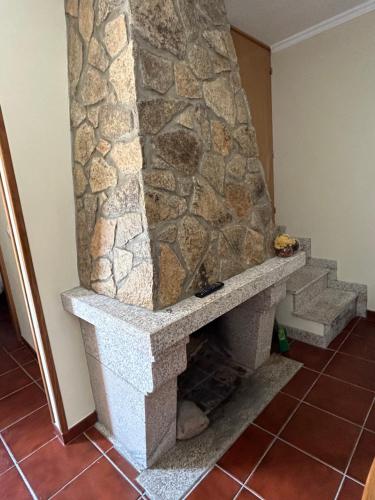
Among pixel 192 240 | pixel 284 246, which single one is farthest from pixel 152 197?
pixel 284 246

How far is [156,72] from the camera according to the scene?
1.24 meters

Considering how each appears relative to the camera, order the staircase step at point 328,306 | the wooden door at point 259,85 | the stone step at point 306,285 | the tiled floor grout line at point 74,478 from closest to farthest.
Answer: the tiled floor grout line at point 74,478 → the staircase step at point 328,306 → the stone step at point 306,285 → the wooden door at point 259,85

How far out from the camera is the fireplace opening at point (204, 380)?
1.65 m

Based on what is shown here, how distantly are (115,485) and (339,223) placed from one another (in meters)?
2.66

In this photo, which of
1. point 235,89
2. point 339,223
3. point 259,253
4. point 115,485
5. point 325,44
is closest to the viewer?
point 115,485

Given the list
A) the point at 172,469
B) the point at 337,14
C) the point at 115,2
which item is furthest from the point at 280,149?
the point at 172,469

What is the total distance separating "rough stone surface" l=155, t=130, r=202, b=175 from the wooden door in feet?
5.43

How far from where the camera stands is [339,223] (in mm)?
2727

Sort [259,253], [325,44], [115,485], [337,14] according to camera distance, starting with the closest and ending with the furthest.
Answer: [115,485]
[259,253]
[337,14]
[325,44]

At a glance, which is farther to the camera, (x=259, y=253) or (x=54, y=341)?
(x=259, y=253)

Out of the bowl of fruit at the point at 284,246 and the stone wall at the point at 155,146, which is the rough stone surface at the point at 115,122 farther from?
the bowl of fruit at the point at 284,246

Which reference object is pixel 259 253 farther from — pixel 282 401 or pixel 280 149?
pixel 280 149

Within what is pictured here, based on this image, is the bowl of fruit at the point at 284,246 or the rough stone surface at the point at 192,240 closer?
the rough stone surface at the point at 192,240

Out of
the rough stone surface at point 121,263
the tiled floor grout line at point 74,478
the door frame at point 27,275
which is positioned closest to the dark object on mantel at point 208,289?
the rough stone surface at point 121,263
